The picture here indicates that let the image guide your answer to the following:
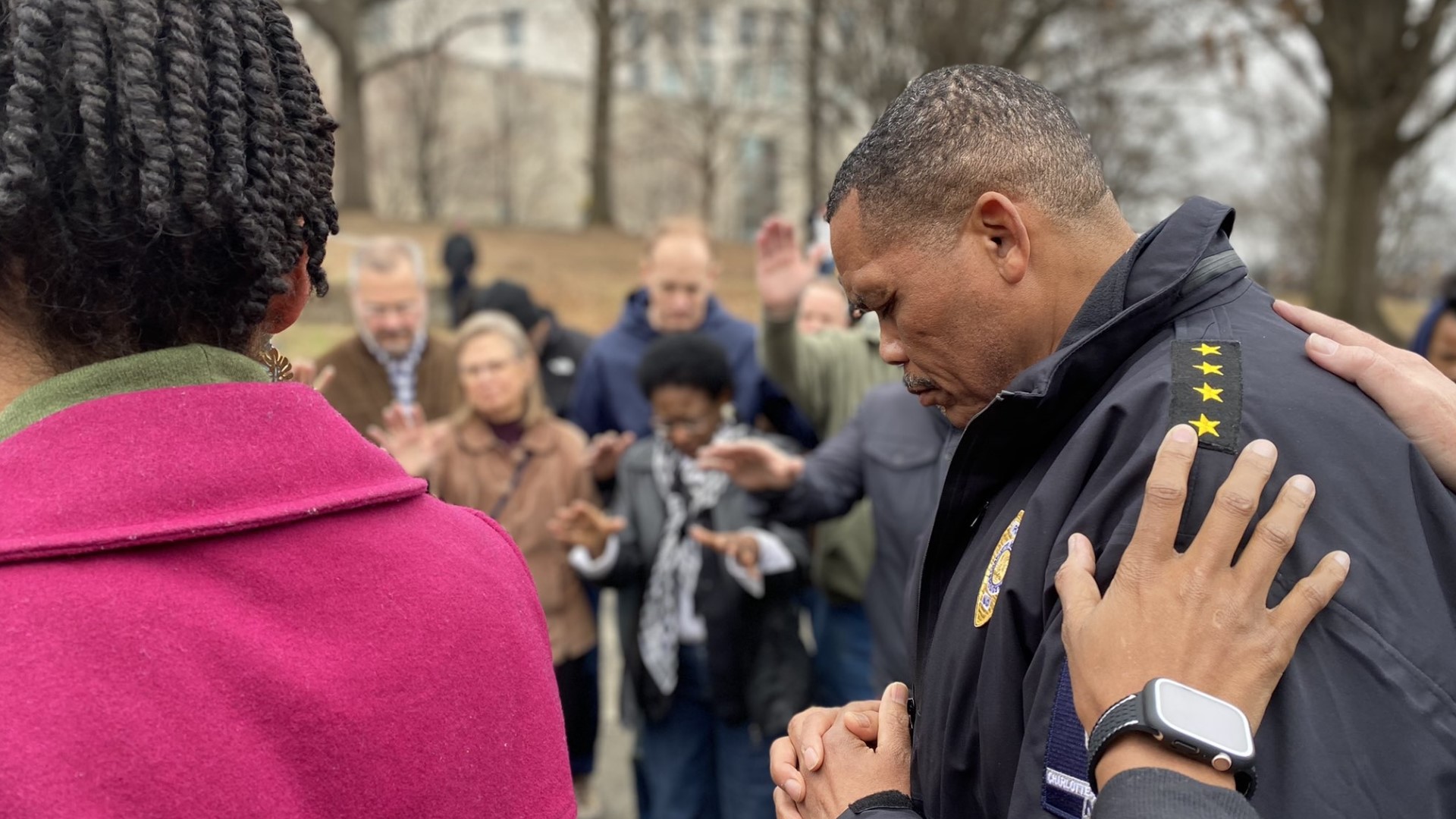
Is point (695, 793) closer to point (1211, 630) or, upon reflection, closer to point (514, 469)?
point (514, 469)

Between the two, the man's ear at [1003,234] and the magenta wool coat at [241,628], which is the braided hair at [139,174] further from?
the man's ear at [1003,234]

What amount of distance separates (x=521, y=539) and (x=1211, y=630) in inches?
124

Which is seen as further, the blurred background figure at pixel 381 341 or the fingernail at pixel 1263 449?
the blurred background figure at pixel 381 341

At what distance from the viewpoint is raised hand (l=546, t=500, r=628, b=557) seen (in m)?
3.76

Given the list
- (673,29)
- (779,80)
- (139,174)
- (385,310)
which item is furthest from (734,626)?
(779,80)

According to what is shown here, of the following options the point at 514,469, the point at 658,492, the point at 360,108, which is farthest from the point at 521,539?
the point at 360,108

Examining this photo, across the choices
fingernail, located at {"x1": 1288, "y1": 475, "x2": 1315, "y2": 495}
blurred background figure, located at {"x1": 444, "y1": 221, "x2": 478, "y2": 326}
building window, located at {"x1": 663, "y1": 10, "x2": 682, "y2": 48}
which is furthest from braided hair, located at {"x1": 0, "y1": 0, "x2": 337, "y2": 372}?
building window, located at {"x1": 663, "y1": 10, "x2": 682, "y2": 48}

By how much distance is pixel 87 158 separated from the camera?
1060mm

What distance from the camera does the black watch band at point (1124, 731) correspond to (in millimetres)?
1197

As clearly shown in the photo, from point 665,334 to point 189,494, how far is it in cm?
365

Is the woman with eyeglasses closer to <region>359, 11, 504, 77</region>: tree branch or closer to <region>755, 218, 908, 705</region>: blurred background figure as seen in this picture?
<region>755, 218, 908, 705</region>: blurred background figure

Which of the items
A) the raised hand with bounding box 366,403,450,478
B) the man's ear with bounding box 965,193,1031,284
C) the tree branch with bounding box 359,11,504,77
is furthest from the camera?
the tree branch with bounding box 359,11,504,77

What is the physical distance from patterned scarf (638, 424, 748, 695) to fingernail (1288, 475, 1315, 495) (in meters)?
2.63

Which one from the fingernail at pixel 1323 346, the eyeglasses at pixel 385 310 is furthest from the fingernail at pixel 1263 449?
the eyeglasses at pixel 385 310
